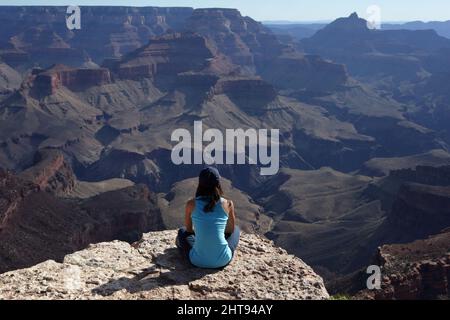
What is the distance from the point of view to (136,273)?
15422 millimetres

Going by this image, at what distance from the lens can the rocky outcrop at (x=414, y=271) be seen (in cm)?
3469

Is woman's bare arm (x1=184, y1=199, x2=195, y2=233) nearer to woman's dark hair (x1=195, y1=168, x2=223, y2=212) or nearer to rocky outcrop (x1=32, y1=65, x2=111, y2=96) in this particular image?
woman's dark hair (x1=195, y1=168, x2=223, y2=212)

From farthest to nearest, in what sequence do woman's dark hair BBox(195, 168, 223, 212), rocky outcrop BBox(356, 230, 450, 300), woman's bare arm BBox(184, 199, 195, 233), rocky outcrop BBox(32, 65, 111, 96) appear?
rocky outcrop BBox(32, 65, 111, 96) → rocky outcrop BBox(356, 230, 450, 300) → woman's bare arm BBox(184, 199, 195, 233) → woman's dark hair BBox(195, 168, 223, 212)

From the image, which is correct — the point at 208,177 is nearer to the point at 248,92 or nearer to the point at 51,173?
the point at 51,173

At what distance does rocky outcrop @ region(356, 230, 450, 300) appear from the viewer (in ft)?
114

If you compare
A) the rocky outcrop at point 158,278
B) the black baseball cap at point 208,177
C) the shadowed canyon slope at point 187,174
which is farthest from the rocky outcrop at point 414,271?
the shadowed canyon slope at point 187,174

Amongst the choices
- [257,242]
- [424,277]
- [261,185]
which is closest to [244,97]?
[261,185]

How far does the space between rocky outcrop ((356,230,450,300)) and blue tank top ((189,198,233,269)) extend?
20.1 metres

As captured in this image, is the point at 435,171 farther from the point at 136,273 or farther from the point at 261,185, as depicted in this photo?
the point at 136,273

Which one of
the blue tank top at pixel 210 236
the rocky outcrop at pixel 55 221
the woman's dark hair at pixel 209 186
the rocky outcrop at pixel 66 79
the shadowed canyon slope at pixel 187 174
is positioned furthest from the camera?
the rocky outcrop at pixel 66 79

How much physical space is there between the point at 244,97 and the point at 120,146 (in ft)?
197

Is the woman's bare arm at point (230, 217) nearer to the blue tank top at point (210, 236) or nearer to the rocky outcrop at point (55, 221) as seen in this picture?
the blue tank top at point (210, 236)

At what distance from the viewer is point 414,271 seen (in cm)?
3597

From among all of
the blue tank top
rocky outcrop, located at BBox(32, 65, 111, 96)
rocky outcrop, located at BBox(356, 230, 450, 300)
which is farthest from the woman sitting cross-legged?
Answer: rocky outcrop, located at BBox(32, 65, 111, 96)
